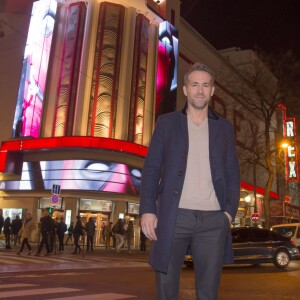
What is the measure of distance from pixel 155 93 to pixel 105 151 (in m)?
6.43

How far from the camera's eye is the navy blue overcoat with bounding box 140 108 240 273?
9.04 ft

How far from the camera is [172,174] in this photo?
284 cm

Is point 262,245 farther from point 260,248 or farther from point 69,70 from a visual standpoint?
point 69,70

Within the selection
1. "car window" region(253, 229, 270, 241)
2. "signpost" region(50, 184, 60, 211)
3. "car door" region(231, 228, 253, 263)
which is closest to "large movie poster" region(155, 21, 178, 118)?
"signpost" region(50, 184, 60, 211)

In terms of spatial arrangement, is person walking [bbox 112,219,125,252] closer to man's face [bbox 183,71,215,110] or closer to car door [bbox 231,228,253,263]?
car door [bbox 231,228,253,263]

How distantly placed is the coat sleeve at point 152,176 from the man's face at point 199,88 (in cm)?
36

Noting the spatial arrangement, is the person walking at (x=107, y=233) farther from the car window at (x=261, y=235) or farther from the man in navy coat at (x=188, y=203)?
the man in navy coat at (x=188, y=203)

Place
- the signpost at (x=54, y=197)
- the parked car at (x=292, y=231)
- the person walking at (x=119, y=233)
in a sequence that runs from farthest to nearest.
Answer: the parked car at (x=292, y=231) < the person walking at (x=119, y=233) < the signpost at (x=54, y=197)

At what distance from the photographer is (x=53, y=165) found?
2544 cm

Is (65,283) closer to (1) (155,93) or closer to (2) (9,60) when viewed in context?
(1) (155,93)

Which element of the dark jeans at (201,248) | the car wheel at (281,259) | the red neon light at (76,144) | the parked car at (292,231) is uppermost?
the red neon light at (76,144)

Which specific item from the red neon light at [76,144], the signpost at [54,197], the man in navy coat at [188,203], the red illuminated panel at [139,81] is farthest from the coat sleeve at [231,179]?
the red illuminated panel at [139,81]

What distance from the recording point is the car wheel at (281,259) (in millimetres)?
14812

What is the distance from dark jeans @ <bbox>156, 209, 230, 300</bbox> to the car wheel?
1308cm
